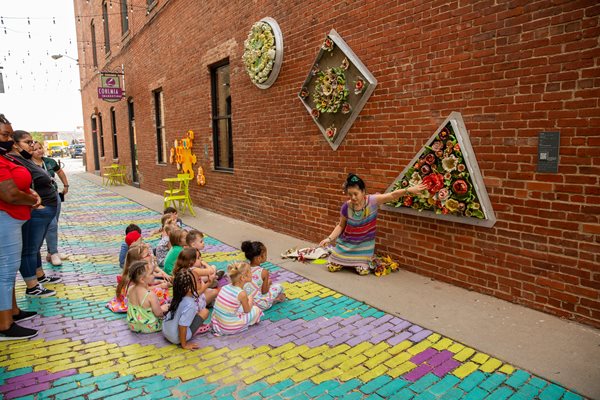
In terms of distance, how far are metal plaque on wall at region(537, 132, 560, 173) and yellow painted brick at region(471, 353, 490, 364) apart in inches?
67.7

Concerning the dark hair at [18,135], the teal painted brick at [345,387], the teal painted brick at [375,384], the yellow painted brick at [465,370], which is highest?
the dark hair at [18,135]

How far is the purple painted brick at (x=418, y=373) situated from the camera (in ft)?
9.75

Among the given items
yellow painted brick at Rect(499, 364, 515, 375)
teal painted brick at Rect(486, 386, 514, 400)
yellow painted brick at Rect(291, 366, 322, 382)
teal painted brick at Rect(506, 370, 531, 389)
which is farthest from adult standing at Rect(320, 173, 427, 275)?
teal painted brick at Rect(486, 386, 514, 400)

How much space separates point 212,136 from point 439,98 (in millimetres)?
6415

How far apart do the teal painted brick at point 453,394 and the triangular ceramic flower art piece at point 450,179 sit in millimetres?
1915

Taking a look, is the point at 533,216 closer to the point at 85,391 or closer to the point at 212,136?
the point at 85,391

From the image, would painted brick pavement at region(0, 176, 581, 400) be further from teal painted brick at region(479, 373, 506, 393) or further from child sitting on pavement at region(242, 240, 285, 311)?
child sitting on pavement at region(242, 240, 285, 311)

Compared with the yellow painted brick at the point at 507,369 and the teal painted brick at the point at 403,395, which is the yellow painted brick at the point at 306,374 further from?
the yellow painted brick at the point at 507,369

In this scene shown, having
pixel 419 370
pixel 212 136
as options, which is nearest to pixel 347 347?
pixel 419 370

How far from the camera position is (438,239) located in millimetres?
4758

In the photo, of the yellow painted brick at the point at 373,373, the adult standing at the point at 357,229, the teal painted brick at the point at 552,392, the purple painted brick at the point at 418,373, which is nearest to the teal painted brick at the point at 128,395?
the yellow painted brick at the point at 373,373

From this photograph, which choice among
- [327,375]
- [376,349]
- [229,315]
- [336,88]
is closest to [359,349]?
[376,349]

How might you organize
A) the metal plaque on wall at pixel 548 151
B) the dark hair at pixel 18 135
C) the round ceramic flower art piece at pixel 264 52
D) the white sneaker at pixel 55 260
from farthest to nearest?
the round ceramic flower art piece at pixel 264 52 < the white sneaker at pixel 55 260 < the dark hair at pixel 18 135 < the metal plaque on wall at pixel 548 151

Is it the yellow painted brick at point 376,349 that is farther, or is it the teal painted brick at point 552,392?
the yellow painted brick at point 376,349
